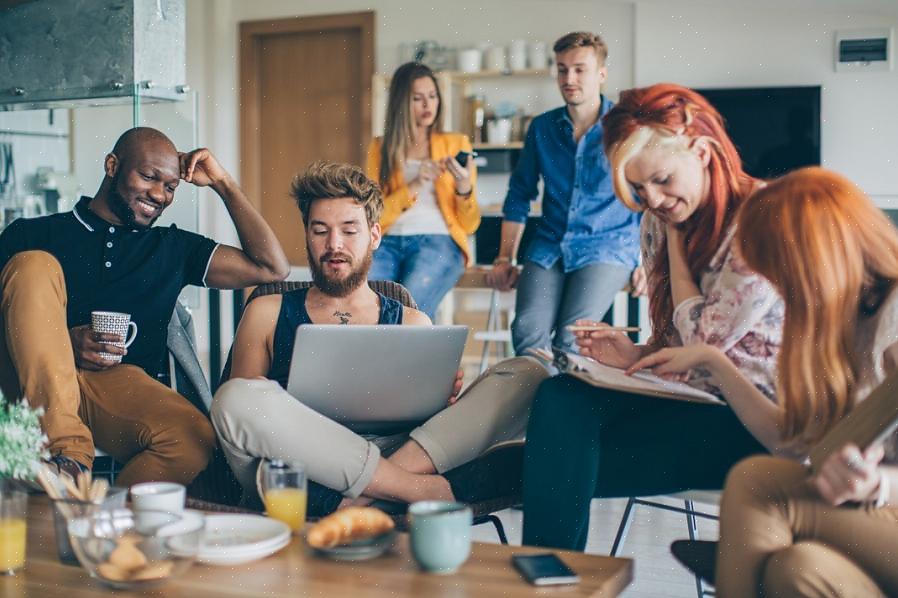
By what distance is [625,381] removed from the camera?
1688 millimetres

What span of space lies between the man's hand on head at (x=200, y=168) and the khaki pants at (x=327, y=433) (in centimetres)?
89

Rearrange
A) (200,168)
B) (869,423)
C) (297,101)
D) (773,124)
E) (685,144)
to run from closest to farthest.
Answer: (869,423) → (685,144) → (200,168) → (773,124) → (297,101)

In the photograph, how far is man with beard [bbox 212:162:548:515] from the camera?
1802mm

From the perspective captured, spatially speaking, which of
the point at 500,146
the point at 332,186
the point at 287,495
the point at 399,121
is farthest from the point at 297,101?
the point at 287,495

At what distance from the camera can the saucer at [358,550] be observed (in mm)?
1342

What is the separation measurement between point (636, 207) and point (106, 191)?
133 cm

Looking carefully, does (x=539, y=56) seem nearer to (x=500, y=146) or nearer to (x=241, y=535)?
(x=500, y=146)

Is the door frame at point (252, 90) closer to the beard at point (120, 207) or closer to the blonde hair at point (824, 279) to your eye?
the beard at point (120, 207)

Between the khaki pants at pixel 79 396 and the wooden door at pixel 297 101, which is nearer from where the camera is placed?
the khaki pants at pixel 79 396

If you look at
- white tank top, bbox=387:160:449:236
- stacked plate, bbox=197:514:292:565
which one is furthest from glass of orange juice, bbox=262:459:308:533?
white tank top, bbox=387:160:449:236

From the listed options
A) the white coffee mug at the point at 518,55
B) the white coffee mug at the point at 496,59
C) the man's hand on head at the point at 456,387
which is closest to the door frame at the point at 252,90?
the white coffee mug at the point at 496,59

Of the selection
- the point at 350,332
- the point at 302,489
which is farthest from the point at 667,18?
the point at 302,489

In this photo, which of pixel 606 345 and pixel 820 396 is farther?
pixel 606 345

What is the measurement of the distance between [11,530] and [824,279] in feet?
3.84
